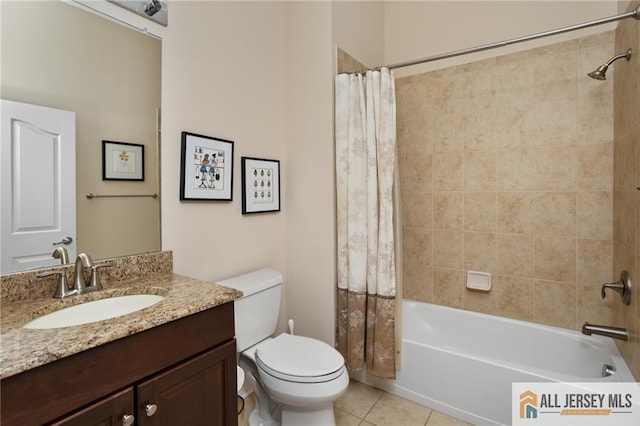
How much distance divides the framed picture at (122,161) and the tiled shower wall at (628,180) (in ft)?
7.28

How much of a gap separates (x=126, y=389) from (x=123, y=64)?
1.25 meters

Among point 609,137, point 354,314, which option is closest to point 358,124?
point 354,314

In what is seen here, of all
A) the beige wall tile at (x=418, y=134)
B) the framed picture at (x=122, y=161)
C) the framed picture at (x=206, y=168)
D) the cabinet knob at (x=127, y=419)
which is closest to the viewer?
the cabinet knob at (x=127, y=419)

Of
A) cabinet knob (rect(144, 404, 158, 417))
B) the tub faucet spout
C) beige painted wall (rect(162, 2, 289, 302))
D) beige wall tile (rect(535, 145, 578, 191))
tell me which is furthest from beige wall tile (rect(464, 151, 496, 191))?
cabinet knob (rect(144, 404, 158, 417))

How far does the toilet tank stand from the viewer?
1596mm

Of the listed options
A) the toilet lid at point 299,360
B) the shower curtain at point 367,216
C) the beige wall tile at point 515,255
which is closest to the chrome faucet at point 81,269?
the toilet lid at point 299,360

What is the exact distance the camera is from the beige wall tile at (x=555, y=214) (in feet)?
6.43

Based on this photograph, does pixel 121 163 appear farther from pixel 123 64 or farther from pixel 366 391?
pixel 366 391

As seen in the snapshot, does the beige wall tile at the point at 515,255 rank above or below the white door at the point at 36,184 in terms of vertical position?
below

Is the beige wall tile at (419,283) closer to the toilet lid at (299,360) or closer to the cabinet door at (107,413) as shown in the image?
the toilet lid at (299,360)

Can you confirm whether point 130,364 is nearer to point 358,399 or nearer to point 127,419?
point 127,419

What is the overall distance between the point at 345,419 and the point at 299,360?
1.85ft

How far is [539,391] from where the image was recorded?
1.54 metres

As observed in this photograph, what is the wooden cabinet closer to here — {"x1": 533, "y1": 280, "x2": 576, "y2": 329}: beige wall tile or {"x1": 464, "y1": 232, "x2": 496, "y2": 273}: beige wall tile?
{"x1": 464, "y1": 232, "x2": 496, "y2": 273}: beige wall tile
